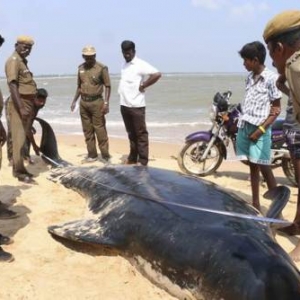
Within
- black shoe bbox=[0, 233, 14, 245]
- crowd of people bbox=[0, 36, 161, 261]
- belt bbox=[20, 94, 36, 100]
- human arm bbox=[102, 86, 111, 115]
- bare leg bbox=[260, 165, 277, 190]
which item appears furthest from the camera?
human arm bbox=[102, 86, 111, 115]

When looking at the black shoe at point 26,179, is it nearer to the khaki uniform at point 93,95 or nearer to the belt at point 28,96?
the belt at point 28,96

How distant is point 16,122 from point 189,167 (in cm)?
277

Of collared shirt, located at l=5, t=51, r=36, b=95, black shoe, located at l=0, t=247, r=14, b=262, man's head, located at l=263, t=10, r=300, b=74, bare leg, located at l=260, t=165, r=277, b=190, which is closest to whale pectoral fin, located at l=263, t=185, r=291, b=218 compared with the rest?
bare leg, located at l=260, t=165, r=277, b=190

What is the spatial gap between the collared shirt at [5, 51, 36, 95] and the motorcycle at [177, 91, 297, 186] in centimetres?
250

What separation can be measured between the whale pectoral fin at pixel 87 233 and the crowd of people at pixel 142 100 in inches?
19.4

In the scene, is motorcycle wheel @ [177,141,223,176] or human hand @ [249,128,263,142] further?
motorcycle wheel @ [177,141,223,176]

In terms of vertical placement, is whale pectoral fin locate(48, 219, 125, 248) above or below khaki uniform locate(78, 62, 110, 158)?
below

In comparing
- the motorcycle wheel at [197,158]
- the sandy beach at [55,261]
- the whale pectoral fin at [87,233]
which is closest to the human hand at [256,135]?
the sandy beach at [55,261]

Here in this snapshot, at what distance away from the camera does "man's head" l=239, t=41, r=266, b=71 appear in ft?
16.2

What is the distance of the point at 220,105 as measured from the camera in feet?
24.5

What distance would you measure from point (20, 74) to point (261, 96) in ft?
10.7

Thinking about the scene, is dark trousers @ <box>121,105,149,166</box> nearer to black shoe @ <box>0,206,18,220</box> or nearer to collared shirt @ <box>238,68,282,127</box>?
collared shirt @ <box>238,68,282,127</box>

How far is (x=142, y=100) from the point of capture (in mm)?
7828

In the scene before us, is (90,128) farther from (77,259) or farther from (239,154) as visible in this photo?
(77,259)
